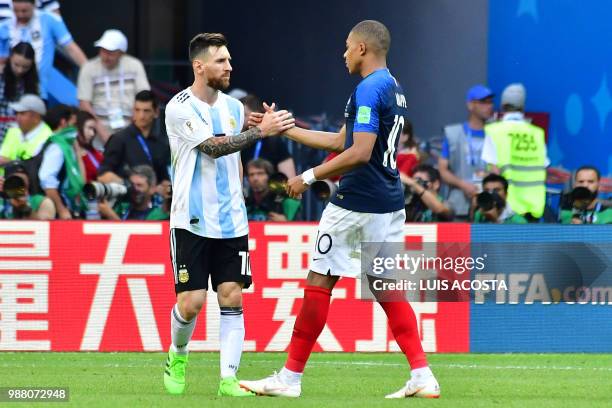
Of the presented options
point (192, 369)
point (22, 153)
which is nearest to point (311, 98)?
point (22, 153)

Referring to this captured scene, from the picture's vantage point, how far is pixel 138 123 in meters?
14.3

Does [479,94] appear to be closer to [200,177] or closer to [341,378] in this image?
[341,378]

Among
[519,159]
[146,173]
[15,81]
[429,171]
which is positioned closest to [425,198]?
[429,171]

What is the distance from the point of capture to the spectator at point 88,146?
47.0 feet

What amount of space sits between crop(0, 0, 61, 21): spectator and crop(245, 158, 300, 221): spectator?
3293mm

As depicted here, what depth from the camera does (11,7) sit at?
1600 cm

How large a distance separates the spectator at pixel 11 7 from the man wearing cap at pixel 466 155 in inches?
164

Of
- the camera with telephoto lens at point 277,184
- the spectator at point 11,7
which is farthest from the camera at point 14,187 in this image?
the spectator at point 11,7

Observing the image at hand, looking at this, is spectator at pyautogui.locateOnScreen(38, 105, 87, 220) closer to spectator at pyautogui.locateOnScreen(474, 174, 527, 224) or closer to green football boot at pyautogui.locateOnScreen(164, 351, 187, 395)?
spectator at pyautogui.locateOnScreen(474, 174, 527, 224)

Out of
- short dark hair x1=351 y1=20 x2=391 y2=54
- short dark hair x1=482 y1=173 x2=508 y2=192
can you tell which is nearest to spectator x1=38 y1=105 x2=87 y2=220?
short dark hair x1=482 y1=173 x2=508 y2=192

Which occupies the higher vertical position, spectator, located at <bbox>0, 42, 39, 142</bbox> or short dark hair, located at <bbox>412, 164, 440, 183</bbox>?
spectator, located at <bbox>0, 42, 39, 142</bbox>

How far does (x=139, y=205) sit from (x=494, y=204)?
3181mm

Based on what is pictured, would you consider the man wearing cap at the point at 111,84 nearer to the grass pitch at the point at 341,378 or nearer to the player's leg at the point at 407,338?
the grass pitch at the point at 341,378

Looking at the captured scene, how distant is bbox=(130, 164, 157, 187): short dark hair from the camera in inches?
543
